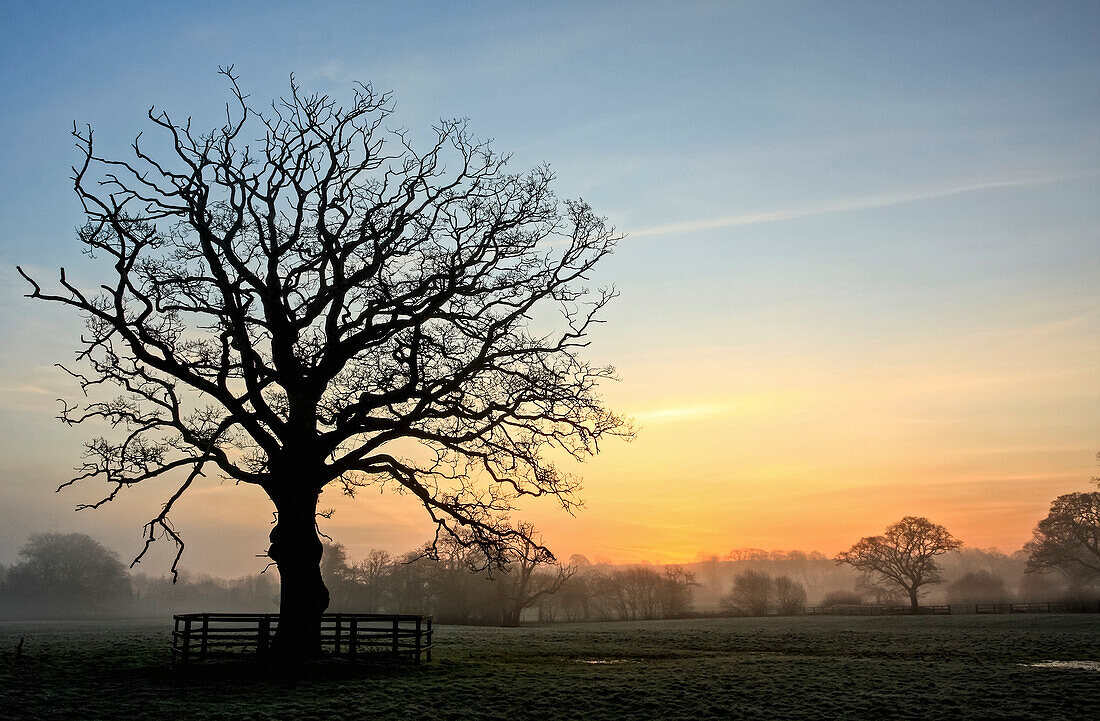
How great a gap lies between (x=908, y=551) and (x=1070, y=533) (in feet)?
47.6

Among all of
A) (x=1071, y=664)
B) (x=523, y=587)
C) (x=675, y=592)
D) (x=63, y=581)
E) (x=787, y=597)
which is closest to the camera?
(x=1071, y=664)

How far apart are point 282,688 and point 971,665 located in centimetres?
1958

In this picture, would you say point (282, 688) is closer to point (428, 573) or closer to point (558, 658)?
point (558, 658)

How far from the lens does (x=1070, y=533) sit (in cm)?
7556

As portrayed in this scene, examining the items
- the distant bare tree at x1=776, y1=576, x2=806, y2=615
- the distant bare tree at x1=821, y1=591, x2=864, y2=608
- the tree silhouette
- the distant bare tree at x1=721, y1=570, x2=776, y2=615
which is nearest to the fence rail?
the distant bare tree at x1=776, y1=576, x2=806, y2=615

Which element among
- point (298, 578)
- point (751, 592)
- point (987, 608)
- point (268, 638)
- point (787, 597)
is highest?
point (298, 578)

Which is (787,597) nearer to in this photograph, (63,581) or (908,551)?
(908,551)

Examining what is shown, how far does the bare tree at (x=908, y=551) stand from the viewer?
82438 mm

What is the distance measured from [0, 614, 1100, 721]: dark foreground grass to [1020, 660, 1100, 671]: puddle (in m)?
0.60

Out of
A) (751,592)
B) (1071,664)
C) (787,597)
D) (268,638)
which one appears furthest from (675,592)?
(268,638)

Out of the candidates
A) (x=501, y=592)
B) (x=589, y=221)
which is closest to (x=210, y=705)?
(x=589, y=221)

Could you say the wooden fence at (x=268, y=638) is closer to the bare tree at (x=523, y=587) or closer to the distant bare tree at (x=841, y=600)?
the bare tree at (x=523, y=587)

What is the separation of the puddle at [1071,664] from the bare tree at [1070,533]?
58099mm

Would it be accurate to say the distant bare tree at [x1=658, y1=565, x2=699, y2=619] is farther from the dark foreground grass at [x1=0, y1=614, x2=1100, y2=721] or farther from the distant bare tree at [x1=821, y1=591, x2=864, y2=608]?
the dark foreground grass at [x1=0, y1=614, x2=1100, y2=721]
